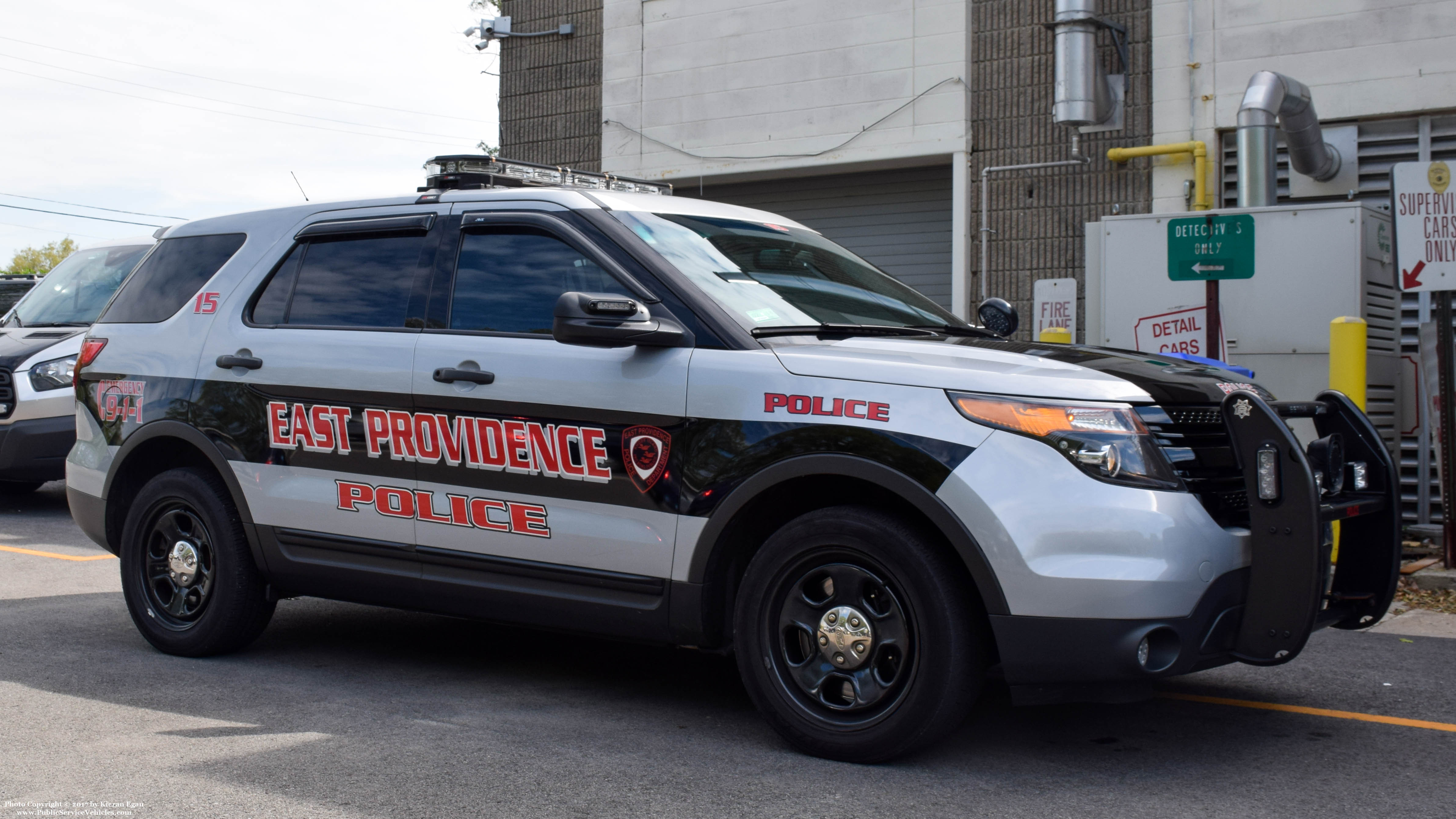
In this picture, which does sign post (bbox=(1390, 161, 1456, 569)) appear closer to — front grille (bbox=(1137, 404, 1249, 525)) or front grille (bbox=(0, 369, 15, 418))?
front grille (bbox=(1137, 404, 1249, 525))

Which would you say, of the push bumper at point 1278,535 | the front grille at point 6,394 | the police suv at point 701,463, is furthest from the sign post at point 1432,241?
the front grille at point 6,394

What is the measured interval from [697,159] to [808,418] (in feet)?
40.3

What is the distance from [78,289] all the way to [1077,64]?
9512 mm

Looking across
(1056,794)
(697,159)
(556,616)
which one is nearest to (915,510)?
(1056,794)

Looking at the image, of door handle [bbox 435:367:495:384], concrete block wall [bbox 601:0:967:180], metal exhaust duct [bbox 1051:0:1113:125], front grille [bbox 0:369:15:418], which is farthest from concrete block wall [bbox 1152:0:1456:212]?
front grille [bbox 0:369:15:418]

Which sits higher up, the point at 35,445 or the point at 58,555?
the point at 35,445

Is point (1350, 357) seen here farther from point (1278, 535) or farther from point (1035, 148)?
point (1035, 148)

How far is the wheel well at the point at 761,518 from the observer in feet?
14.2

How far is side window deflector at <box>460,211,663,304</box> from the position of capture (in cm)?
476

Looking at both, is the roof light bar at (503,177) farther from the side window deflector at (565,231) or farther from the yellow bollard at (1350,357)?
the yellow bollard at (1350,357)

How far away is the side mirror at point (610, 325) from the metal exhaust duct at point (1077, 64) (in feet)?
31.6

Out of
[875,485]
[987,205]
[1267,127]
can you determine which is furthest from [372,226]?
[987,205]

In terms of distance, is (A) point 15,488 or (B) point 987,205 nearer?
(A) point 15,488

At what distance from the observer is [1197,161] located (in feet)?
42.3
